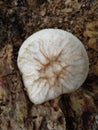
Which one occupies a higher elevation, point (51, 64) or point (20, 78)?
point (51, 64)

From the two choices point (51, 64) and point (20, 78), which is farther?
point (20, 78)

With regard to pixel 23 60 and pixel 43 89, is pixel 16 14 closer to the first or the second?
pixel 23 60

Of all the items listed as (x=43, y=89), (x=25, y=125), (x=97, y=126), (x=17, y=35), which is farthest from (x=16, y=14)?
(x=97, y=126)
